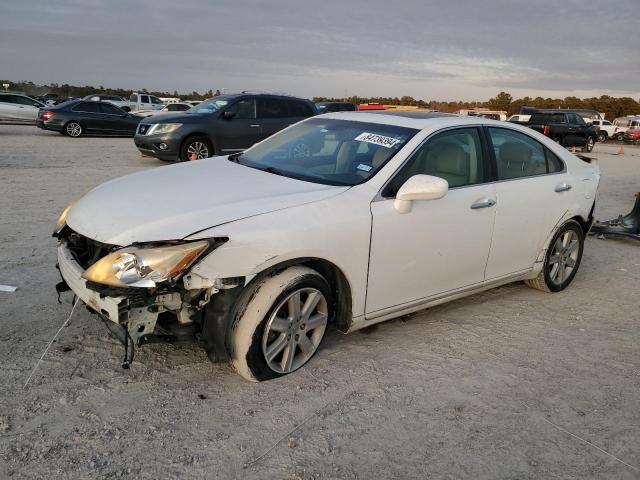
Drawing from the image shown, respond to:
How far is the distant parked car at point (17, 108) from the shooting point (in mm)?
22156

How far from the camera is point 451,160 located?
409 centimetres

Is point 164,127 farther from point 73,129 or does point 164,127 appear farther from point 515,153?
point 515,153

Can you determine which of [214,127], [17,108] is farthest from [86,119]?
[214,127]

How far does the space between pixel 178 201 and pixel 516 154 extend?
2820 millimetres

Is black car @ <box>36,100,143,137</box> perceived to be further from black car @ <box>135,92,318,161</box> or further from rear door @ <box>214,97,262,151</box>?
rear door @ <box>214,97,262,151</box>

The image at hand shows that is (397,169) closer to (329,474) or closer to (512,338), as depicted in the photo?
(512,338)

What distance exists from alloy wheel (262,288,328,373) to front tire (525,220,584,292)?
2489 millimetres

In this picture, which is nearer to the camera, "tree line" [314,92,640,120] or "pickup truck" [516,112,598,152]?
"pickup truck" [516,112,598,152]

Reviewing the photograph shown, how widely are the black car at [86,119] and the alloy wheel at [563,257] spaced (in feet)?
56.4

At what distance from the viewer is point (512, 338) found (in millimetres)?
4176

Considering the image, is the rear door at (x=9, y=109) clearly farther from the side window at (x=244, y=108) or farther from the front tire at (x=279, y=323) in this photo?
the front tire at (x=279, y=323)

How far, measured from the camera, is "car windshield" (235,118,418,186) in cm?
379

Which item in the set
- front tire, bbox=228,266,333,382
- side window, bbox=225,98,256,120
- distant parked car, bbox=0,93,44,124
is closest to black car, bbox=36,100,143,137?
distant parked car, bbox=0,93,44,124

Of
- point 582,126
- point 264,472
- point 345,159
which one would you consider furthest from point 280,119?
point 582,126
